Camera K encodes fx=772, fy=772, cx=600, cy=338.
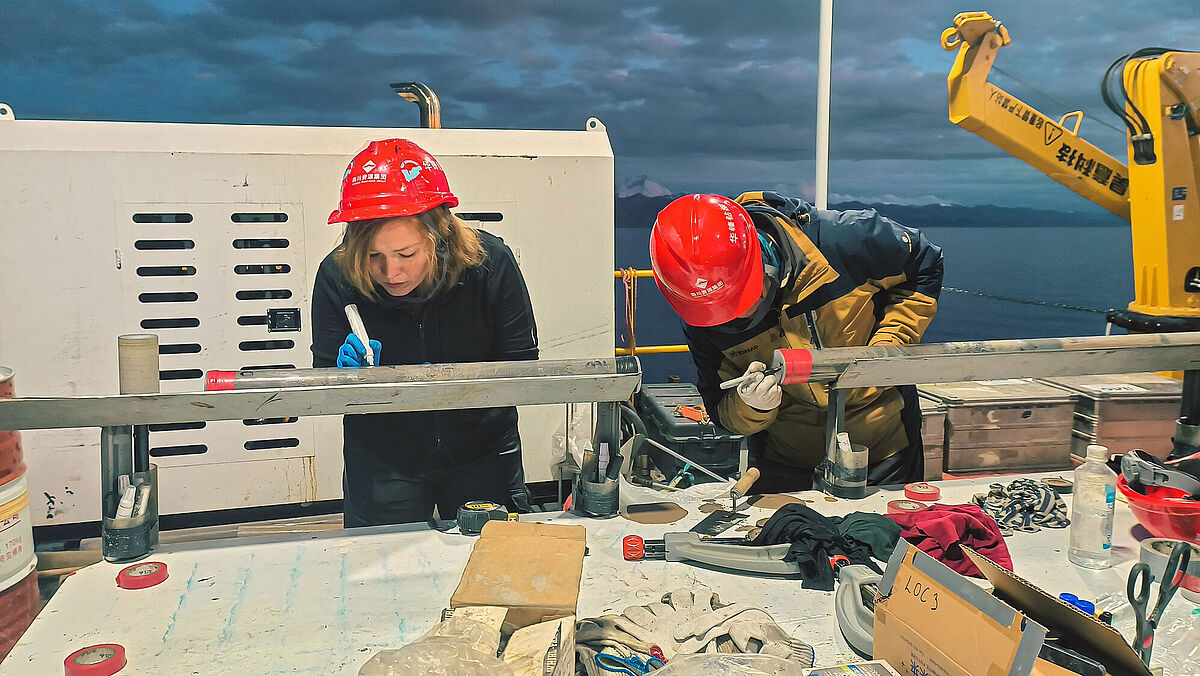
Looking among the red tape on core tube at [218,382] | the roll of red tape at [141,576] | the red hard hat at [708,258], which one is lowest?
the roll of red tape at [141,576]

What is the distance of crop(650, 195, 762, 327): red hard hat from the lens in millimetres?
1816

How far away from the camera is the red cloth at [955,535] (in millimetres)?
1399

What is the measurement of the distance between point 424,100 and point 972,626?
7.71 feet

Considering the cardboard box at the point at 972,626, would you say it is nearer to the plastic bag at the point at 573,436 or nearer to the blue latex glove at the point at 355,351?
the plastic bag at the point at 573,436

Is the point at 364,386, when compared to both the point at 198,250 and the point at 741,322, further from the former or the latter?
the point at 198,250

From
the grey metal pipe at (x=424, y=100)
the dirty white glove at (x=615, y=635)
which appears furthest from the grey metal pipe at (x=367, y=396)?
the grey metal pipe at (x=424, y=100)

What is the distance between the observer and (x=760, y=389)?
68.2 inches

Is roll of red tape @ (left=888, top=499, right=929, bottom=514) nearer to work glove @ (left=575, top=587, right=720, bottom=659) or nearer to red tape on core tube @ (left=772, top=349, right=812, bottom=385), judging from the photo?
red tape on core tube @ (left=772, top=349, right=812, bottom=385)

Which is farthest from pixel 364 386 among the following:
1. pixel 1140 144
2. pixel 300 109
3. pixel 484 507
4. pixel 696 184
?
pixel 696 184

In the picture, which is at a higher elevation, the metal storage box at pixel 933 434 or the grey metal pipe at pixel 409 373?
the grey metal pipe at pixel 409 373

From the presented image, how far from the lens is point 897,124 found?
18.7 feet

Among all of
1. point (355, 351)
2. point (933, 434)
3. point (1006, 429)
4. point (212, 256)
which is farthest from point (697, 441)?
point (212, 256)

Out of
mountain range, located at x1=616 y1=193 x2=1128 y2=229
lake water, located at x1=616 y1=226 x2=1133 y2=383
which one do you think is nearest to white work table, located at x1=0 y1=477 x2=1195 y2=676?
lake water, located at x1=616 y1=226 x2=1133 y2=383

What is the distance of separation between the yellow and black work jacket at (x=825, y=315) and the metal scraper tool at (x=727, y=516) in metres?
0.23
